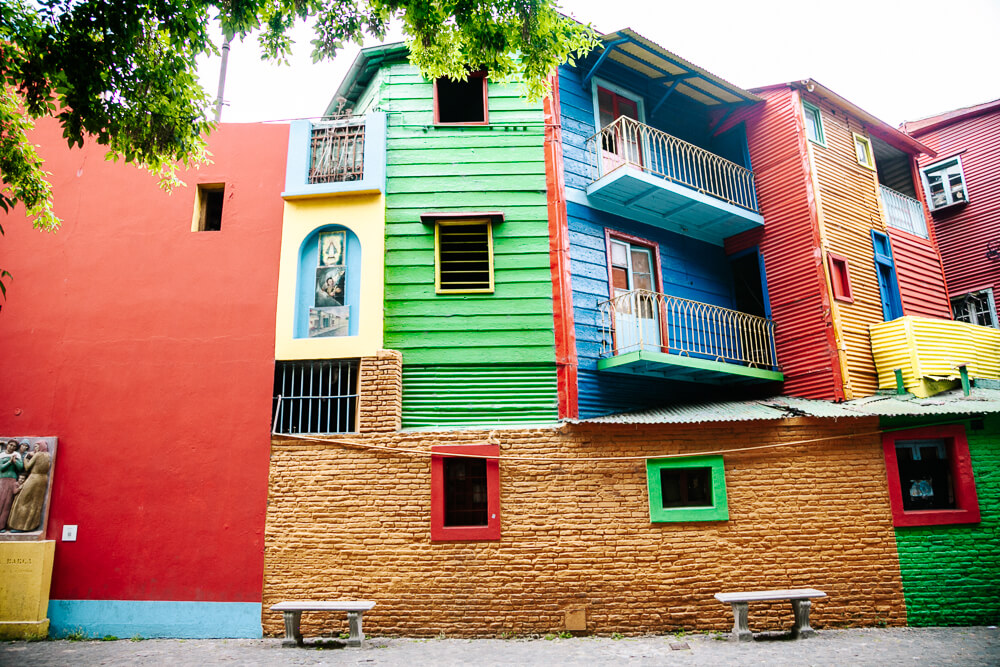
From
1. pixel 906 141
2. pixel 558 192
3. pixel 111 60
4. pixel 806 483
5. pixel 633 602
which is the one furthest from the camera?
pixel 906 141

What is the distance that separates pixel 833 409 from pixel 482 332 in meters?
6.16

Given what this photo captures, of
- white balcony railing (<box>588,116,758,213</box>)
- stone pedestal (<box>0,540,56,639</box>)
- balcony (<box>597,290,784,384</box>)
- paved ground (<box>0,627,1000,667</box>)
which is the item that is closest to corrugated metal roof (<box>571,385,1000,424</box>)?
balcony (<box>597,290,784,384</box>)

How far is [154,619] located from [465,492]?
5.21m

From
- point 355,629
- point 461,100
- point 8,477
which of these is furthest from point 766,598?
point 8,477

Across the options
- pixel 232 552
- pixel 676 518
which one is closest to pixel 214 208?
pixel 232 552

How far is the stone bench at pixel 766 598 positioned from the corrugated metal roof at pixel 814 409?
262 centimetres

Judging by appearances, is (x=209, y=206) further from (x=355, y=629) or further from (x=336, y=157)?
(x=355, y=629)

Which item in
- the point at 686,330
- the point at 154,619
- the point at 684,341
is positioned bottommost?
the point at 154,619

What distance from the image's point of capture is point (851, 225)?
13.2m

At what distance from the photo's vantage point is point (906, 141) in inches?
610

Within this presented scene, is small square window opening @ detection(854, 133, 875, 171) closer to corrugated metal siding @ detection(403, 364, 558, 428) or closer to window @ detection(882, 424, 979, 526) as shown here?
window @ detection(882, 424, 979, 526)

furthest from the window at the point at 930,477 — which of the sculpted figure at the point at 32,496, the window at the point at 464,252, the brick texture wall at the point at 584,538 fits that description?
the sculpted figure at the point at 32,496

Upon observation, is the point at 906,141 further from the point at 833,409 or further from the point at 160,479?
the point at 160,479

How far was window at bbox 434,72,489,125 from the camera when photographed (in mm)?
12258
